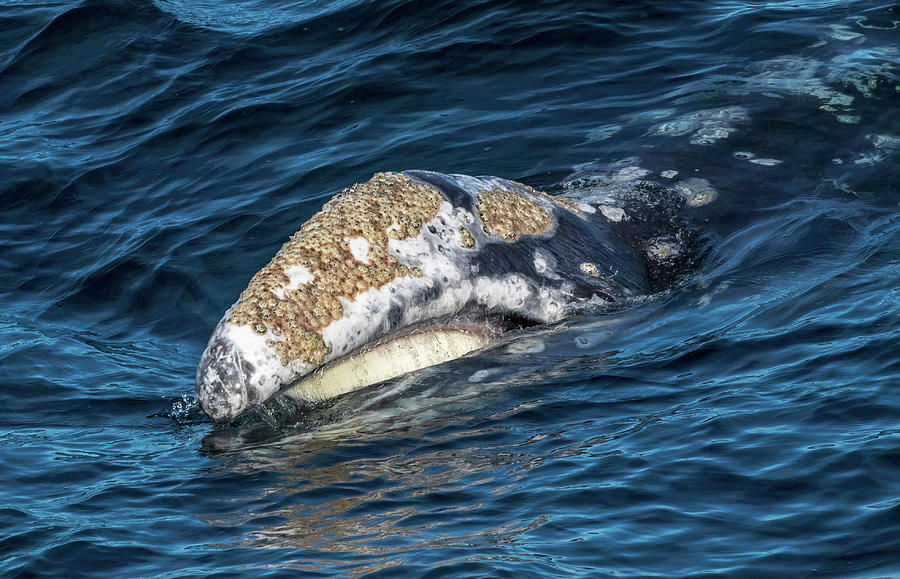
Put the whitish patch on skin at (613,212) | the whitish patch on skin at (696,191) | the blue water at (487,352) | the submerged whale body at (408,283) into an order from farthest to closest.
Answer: the whitish patch on skin at (696,191) < the whitish patch on skin at (613,212) < the submerged whale body at (408,283) < the blue water at (487,352)

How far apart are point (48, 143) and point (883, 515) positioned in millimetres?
11736

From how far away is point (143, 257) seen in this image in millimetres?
11914

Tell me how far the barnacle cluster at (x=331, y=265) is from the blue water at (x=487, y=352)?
1.57 feet

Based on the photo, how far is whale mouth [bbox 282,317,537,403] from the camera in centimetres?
760

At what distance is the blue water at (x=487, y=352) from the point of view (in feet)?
20.6

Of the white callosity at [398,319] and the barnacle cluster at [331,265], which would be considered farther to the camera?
the barnacle cluster at [331,265]

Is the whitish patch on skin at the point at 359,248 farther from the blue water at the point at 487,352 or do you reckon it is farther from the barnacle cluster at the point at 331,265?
the blue water at the point at 487,352

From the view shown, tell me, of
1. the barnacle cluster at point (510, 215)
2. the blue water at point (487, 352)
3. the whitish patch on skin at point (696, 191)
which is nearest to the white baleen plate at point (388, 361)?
the blue water at point (487, 352)

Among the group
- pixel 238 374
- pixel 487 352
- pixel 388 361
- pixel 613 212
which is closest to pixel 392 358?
pixel 388 361

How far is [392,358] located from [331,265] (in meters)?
0.69

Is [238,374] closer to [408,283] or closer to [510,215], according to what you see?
[408,283]

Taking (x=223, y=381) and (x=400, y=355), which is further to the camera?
(x=400, y=355)

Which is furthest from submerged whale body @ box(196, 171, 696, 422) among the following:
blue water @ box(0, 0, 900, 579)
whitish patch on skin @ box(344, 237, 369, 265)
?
blue water @ box(0, 0, 900, 579)

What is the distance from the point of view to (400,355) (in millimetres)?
7895
